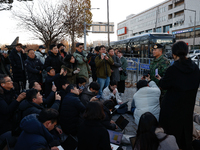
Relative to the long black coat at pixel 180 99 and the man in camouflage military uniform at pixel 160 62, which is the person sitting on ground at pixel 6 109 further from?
the man in camouflage military uniform at pixel 160 62

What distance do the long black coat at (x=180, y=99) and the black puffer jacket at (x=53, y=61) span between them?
3.51 metres

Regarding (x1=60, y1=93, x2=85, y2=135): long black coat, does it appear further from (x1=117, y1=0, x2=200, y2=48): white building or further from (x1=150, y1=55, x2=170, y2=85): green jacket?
(x1=117, y1=0, x2=200, y2=48): white building

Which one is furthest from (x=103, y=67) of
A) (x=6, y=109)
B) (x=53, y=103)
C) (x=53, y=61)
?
(x=6, y=109)

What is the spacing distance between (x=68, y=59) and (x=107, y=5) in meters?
18.1

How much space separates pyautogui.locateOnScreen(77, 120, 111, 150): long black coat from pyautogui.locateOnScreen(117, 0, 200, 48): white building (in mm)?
32847

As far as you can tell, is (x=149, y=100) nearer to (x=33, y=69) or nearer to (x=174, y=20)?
(x=33, y=69)

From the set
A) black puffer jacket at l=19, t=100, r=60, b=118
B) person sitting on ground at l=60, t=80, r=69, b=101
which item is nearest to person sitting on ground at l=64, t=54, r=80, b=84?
person sitting on ground at l=60, t=80, r=69, b=101

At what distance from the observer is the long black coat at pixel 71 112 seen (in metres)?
3.35

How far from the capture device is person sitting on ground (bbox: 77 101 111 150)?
217cm

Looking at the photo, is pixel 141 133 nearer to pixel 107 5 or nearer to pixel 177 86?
pixel 177 86

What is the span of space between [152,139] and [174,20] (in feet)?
177

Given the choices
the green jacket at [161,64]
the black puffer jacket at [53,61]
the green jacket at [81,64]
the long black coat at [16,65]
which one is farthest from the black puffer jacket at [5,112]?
the green jacket at [161,64]

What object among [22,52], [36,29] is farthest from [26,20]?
[22,52]

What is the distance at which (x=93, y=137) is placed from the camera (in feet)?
7.11
